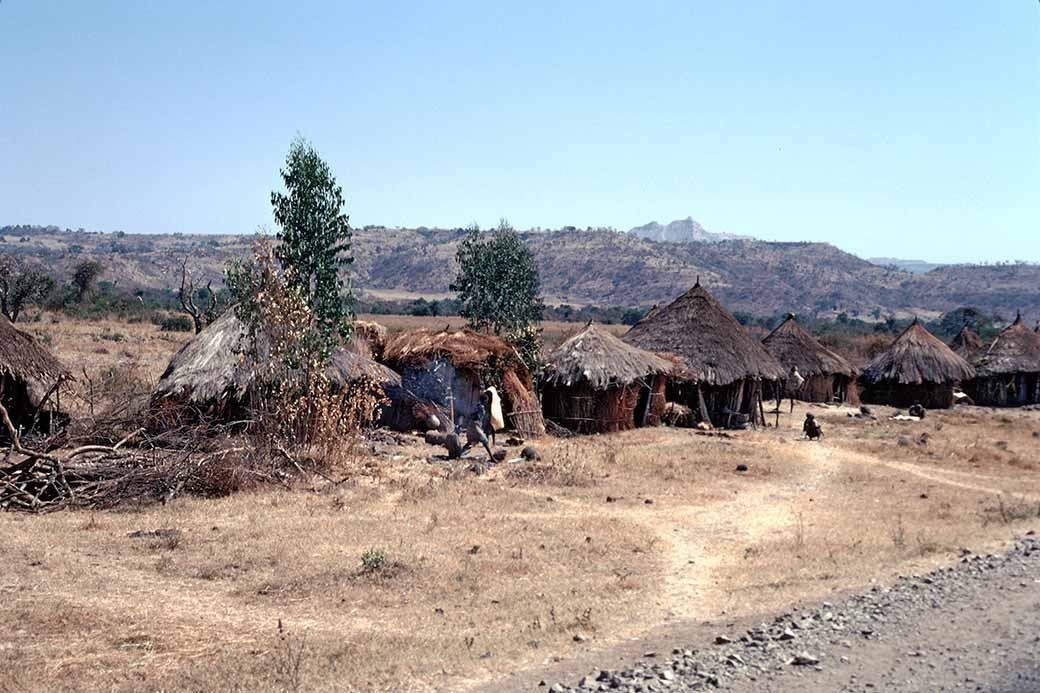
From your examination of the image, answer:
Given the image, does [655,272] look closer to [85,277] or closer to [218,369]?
[85,277]

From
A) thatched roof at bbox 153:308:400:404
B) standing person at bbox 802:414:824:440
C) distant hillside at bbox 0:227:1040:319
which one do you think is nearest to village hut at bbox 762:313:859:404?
standing person at bbox 802:414:824:440

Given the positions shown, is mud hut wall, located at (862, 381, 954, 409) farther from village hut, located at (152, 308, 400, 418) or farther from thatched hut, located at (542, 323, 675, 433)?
village hut, located at (152, 308, 400, 418)

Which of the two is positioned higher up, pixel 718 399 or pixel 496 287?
pixel 496 287

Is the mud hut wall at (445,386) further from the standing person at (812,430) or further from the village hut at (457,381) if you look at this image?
the standing person at (812,430)

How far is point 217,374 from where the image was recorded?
15.0 meters

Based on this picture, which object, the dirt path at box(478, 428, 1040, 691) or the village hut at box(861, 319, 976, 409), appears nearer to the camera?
the dirt path at box(478, 428, 1040, 691)

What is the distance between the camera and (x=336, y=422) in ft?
44.9

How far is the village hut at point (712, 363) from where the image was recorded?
22.2 meters

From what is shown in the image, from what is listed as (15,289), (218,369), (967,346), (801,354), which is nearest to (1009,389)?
(967,346)

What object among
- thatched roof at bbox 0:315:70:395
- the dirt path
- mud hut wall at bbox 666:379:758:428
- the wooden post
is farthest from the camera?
mud hut wall at bbox 666:379:758:428

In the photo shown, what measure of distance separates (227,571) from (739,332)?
17.4 m

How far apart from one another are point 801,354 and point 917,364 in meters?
3.99

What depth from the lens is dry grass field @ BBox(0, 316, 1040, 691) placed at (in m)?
6.55

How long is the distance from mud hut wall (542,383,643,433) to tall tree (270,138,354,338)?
4.73 m
